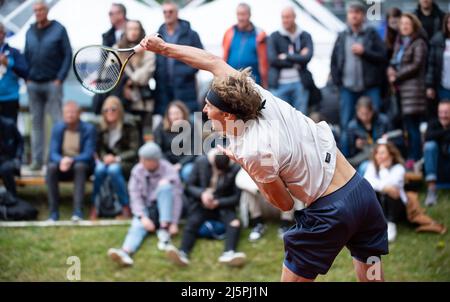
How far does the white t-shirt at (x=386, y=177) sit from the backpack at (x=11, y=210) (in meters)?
3.44

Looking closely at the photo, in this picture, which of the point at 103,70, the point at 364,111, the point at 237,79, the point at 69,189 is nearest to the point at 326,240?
the point at 237,79

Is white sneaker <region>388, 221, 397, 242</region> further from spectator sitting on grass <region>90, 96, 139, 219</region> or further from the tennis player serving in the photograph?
the tennis player serving

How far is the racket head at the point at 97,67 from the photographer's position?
572 cm

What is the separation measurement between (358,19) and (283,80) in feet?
3.31

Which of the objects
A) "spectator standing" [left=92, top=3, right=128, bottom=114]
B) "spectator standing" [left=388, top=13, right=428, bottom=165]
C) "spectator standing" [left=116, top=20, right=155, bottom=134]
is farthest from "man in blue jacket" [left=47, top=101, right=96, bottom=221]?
"spectator standing" [left=388, top=13, right=428, bottom=165]

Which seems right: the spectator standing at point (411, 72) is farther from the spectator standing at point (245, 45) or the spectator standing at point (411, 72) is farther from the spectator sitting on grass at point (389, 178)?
A: the spectator standing at point (245, 45)

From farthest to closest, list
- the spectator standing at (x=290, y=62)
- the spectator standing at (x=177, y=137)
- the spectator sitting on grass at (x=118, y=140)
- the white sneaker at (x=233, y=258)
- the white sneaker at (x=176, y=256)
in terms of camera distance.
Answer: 1. the spectator standing at (x=290, y=62)
2. the spectator sitting on grass at (x=118, y=140)
3. the spectator standing at (x=177, y=137)
4. the white sneaker at (x=233, y=258)
5. the white sneaker at (x=176, y=256)

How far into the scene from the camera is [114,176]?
29.8 ft

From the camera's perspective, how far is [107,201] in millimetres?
9195

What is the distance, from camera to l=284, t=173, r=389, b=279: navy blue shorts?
18.0 feet

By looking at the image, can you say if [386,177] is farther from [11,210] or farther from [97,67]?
[11,210]

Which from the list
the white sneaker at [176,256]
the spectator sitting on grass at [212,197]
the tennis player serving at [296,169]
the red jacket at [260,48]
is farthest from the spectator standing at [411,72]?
the tennis player serving at [296,169]

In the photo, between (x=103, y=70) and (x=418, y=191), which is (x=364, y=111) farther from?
(x=103, y=70)

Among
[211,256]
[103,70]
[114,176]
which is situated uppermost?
[103,70]
